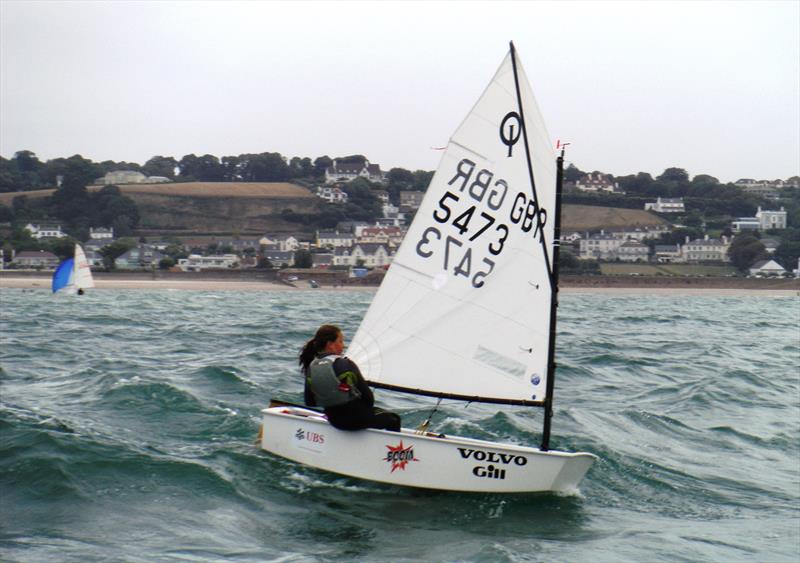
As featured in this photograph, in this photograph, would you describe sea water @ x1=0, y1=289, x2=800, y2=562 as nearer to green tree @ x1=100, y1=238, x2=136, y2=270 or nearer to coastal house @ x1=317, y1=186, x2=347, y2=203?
green tree @ x1=100, y1=238, x2=136, y2=270

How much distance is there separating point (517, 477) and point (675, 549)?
1368 millimetres

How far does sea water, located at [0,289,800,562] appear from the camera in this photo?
7.45 metres

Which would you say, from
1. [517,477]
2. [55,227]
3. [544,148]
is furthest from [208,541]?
[55,227]

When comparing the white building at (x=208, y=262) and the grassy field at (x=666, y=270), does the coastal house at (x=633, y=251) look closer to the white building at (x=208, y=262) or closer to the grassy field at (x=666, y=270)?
the grassy field at (x=666, y=270)

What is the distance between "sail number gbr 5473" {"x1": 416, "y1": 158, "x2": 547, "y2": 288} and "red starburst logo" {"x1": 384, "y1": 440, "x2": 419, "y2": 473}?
1.54m

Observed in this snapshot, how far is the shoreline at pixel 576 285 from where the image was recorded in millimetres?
74188

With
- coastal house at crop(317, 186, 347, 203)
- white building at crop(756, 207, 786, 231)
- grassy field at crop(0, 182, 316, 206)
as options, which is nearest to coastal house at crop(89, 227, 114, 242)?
grassy field at crop(0, 182, 316, 206)

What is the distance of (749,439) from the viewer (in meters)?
12.8

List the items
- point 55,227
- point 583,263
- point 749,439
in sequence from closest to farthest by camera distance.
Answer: point 749,439
point 583,263
point 55,227

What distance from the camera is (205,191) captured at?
12900 cm

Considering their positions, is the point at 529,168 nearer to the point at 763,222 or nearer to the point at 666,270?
the point at 666,270

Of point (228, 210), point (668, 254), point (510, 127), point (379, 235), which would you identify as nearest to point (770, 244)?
point (668, 254)

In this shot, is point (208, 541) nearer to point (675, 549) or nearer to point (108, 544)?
point (108, 544)

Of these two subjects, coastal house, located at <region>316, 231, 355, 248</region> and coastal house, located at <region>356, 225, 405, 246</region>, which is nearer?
coastal house, located at <region>356, 225, 405, 246</region>
